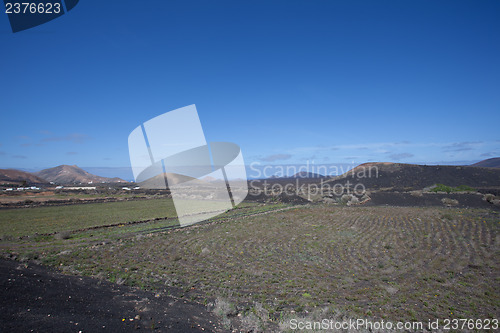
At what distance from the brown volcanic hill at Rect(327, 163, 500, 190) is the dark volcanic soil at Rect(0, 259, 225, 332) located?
68605 millimetres

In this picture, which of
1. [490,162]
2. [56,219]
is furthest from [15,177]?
[490,162]

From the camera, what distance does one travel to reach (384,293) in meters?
8.63

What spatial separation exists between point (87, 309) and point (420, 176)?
84903 mm

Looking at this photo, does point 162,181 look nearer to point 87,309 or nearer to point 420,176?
point 420,176

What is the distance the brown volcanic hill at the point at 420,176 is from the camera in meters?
62.7

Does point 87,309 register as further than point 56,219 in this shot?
No

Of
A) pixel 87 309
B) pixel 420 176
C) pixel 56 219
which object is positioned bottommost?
pixel 56 219

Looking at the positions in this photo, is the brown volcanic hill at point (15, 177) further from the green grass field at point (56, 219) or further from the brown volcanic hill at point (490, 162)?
the brown volcanic hill at point (490, 162)

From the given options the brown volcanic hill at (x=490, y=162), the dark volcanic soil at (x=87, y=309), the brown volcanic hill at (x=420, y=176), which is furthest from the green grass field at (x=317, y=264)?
the brown volcanic hill at (x=490, y=162)

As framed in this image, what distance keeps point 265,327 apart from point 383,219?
63.0 ft

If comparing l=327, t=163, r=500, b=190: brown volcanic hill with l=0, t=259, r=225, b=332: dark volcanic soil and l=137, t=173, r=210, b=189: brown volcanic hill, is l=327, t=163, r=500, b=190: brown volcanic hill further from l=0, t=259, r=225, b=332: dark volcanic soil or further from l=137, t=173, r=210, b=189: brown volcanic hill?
l=137, t=173, r=210, b=189: brown volcanic hill

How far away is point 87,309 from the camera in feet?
22.3

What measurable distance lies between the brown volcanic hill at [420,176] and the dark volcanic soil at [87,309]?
68.6 meters

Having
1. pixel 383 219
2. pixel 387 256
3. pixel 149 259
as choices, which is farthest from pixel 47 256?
pixel 383 219
